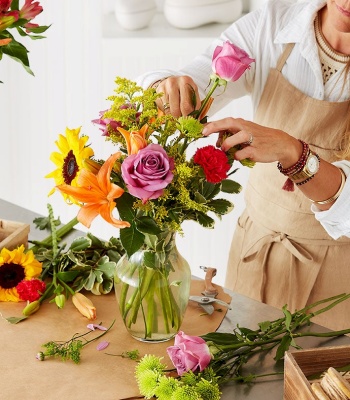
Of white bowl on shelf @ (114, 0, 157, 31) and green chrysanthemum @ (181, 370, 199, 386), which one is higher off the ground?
white bowl on shelf @ (114, 0, 157, 31)

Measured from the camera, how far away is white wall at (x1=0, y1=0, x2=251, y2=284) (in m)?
3.06

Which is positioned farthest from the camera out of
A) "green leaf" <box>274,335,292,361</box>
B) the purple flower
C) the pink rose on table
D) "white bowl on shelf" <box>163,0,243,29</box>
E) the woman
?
"white bowl on shelf" <box>163,0,243,29</box>

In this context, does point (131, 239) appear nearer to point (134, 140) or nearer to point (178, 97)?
point (134, 140)

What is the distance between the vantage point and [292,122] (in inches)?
77.0

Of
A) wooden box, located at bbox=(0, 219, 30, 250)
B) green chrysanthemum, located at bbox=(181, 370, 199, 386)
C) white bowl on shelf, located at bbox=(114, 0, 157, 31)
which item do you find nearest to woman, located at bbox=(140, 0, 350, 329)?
wooden box, located at bbox=(0, 219, 30, 250)

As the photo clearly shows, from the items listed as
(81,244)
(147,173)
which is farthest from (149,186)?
(81,244)

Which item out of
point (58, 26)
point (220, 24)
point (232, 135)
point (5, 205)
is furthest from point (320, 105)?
point (58, 26)

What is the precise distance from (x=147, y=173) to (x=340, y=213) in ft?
2.03

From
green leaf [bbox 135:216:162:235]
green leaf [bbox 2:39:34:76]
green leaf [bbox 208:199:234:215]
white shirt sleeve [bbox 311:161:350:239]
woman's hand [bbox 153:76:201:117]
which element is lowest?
white shirt sleeve [bbox 311:161:350:239]

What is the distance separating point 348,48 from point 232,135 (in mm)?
663

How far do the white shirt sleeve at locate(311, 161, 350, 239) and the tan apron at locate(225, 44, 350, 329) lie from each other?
0.29 meters

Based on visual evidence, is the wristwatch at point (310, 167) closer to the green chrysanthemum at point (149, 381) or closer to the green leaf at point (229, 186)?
the green leaf at point (229, 186)

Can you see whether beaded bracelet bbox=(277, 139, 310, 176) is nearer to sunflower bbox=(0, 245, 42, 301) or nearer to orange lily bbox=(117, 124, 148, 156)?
orange lily bbox=(117, 124, 148, 156)

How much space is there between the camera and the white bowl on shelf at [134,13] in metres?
2.97
